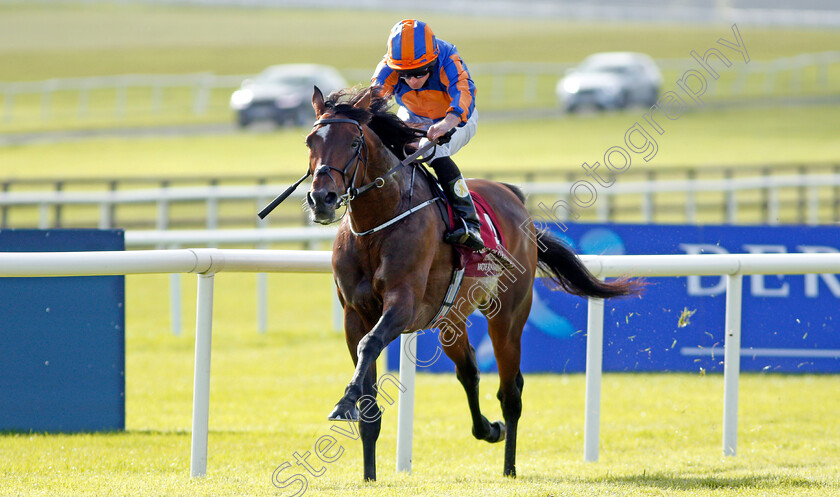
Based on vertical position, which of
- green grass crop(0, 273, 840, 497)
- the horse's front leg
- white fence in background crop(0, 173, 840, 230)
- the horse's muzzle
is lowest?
green grass crop(0, 273, 840, 497)

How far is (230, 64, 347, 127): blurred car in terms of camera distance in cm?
2691

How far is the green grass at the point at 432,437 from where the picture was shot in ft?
13.9

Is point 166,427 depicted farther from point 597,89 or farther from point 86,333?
point 597,89

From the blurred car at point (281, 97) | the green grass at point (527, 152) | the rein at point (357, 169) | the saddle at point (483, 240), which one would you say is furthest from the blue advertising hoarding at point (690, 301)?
the blurred car at point (281, 97)

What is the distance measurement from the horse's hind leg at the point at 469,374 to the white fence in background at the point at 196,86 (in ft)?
94.4

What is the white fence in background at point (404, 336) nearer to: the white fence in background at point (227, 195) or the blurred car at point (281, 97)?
the white fence in background at point (227, 195)

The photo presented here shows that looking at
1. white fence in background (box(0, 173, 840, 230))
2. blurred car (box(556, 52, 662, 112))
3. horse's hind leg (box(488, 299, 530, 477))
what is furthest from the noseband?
blurred car (box(556, 52, 662, 112))

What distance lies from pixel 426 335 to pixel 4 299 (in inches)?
143

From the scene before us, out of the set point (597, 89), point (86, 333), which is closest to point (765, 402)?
point (86, 333)

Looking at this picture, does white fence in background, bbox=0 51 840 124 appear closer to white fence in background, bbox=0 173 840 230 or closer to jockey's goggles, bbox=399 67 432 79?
white fence in background, bbox=0 173 840 230

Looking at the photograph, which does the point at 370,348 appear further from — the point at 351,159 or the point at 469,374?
the point at 469,374

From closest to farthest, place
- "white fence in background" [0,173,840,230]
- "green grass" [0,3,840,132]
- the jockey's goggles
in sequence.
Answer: the jockey's goggles, "white fence in background" [0,173,840,230], "green grass" [0,3,840,132]

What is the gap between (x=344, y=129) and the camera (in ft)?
13.8

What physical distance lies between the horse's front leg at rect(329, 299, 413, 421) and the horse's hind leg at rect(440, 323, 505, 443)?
84 centimetres
